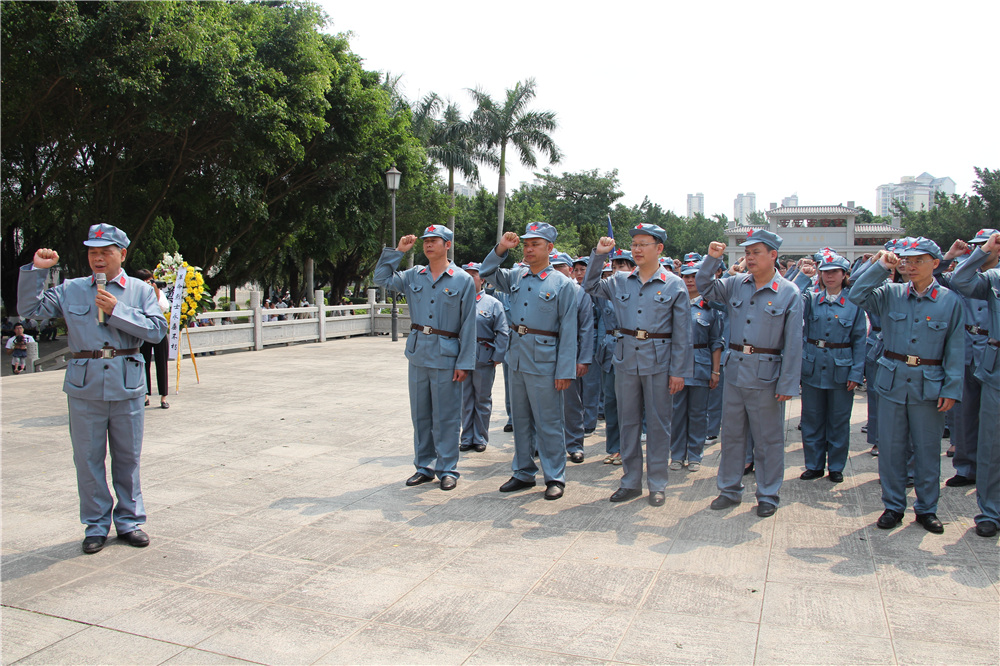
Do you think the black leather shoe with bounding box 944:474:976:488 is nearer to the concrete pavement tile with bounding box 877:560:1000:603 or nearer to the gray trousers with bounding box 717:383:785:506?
the gray trousers with bounding box 717:383:785:506

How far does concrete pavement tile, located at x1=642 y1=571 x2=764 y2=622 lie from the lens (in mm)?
3389

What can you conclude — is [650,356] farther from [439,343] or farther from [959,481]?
[959,481]

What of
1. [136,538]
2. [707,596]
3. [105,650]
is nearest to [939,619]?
[707,596]

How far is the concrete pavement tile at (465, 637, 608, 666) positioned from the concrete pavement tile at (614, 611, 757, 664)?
178mm

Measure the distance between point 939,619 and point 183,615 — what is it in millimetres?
3522

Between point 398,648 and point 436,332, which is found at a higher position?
point 436,332

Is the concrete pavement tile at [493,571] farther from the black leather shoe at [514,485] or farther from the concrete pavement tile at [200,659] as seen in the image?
the black leather shoe at [514,485]

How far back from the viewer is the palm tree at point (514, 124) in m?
31.0

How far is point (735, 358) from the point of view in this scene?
16.6ft

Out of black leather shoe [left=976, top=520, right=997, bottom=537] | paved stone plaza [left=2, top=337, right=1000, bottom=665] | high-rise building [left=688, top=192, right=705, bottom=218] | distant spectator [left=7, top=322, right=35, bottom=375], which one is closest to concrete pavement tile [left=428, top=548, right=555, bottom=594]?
paved stone plaza [left=2, top=337, right=1000, bottom=665]

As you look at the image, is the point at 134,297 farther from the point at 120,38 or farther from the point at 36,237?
the point at 36,237

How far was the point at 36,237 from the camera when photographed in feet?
68.6

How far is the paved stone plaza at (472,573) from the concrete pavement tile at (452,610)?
11mm

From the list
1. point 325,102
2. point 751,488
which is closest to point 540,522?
point 751,488
